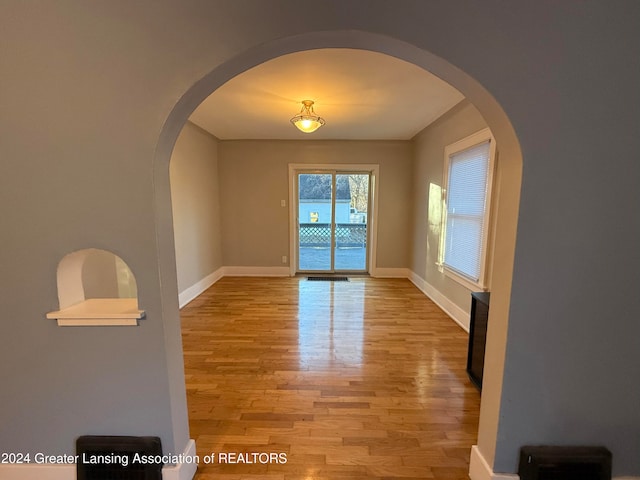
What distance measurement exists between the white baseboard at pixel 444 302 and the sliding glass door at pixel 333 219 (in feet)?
Result: 3.83

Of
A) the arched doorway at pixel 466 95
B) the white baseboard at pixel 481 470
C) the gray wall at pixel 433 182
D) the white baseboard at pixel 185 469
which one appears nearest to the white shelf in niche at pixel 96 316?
the arched doorway at pixel 466 95

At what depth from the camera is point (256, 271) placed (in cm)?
532

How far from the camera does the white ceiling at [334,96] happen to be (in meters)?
2.26

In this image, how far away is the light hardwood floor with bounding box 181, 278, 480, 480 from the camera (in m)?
1.53

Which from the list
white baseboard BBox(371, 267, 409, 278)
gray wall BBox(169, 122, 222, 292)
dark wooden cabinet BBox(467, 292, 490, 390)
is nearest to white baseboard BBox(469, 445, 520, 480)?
dark wooden cabinet BBox(467, 292, 490, 390)

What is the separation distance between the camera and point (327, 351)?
2.61m

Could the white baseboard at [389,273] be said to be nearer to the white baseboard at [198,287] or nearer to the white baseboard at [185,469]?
the white baseboard at [198,287]

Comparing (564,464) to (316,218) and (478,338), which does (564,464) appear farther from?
(316,218)

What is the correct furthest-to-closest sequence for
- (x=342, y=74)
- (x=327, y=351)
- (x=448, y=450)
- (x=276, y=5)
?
1. (x=327, y=351)
2. (x=342, y=74)
3. (x=448, y=450)
4. (x=276, y=5)

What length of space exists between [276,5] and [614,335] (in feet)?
6.41

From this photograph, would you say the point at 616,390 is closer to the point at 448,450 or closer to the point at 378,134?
the point at 448,450

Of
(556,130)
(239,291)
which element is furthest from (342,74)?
(239,291)

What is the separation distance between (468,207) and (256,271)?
3.75 m

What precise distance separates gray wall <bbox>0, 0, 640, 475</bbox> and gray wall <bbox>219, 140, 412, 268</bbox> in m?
3.92
